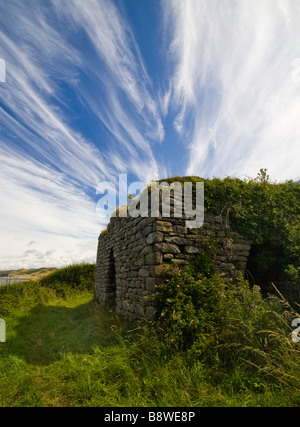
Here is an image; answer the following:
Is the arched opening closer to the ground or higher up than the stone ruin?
closer to the ground

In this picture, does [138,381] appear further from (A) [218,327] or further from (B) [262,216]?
(B) [262,216]

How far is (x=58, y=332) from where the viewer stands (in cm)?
642

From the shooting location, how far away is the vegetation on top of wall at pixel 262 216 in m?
5.24

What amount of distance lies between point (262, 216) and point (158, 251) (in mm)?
3228

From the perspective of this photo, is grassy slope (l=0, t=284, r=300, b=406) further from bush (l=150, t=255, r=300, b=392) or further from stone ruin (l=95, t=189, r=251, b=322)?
stone ruin (l=95, t=189, r=251, b=322)

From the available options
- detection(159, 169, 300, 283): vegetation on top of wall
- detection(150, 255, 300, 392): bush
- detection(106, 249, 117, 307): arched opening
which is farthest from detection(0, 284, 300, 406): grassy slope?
detection(106, 249, 117, 307): arched opening

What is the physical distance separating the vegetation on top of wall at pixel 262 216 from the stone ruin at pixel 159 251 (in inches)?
13.7

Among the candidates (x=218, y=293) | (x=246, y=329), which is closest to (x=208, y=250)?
(x=218, y=293)

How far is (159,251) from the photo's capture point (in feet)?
13.9

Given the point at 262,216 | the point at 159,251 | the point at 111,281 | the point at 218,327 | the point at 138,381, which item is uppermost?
the point at 262,216

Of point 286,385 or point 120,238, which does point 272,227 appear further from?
point 120,238

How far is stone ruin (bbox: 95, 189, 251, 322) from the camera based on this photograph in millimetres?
4301

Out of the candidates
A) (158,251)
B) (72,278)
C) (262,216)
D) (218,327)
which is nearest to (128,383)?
(218,327)

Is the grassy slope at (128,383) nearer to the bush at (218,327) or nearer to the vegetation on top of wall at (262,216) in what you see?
the bush at (218,327)
